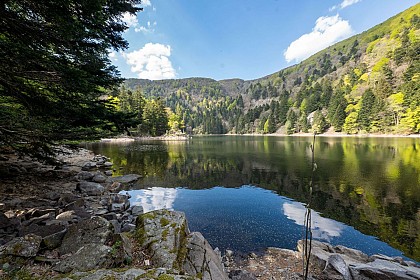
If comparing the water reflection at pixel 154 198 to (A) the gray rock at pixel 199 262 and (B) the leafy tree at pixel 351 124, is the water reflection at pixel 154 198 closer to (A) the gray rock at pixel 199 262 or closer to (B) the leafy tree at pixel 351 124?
(A) the gray rock at pixel 199 262

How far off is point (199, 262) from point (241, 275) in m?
2.34

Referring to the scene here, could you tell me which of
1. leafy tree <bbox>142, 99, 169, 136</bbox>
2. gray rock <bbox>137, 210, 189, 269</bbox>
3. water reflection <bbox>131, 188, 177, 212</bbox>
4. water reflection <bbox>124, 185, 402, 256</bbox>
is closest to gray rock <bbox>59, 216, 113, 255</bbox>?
gray rock <bbox>137, 210, 189, 269</bbox>

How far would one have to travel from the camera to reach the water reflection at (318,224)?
9.67 metres

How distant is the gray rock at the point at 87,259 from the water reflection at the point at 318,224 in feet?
30.2

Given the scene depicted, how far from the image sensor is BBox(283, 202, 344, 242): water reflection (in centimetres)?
967

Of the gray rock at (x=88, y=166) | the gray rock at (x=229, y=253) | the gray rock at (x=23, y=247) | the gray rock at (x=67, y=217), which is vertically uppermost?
the gray rock at (x=23, y=247)

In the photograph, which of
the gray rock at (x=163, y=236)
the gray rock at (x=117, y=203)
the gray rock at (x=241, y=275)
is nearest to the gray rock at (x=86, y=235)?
the gray rock at (x=163, y=236)

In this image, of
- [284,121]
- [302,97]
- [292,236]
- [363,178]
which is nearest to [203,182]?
[292,236]

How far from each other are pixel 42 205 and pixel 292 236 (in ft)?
37.7

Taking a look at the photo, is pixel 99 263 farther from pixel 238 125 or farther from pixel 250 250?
pixel 238 125

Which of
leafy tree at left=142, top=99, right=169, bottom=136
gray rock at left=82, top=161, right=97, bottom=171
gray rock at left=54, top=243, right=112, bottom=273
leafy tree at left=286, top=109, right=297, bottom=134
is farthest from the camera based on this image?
leafy tree at left=286, top=109, right=297, bottom=134

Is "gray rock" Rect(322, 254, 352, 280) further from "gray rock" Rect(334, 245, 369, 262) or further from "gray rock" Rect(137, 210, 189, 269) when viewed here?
"gray rock" Rect(137, 210, 189, 269)

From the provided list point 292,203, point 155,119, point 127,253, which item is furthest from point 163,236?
point 155,119

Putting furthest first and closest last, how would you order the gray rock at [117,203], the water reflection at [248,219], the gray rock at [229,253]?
the gray rock at [117,203], the water reflection at [248,219], the gray rock at [229,253]
